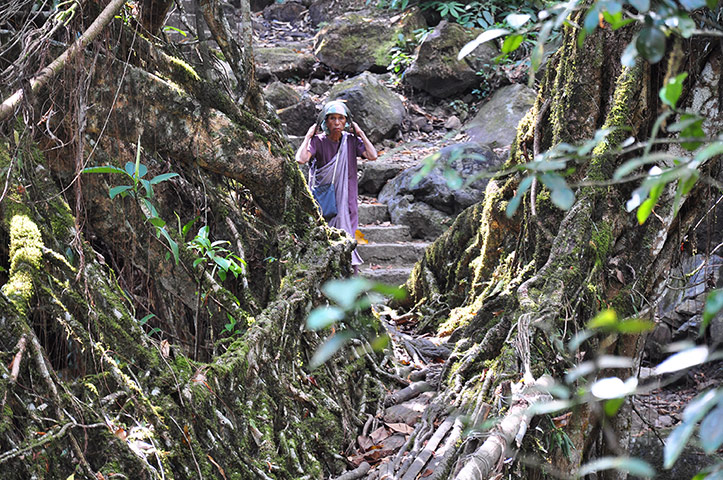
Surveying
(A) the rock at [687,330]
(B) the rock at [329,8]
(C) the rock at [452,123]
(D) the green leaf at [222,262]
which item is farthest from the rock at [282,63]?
(D) the green leaf at [222,262]

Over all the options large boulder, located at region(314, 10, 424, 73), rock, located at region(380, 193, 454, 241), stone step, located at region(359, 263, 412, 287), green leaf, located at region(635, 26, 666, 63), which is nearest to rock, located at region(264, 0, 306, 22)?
large boulder, located at region(314, 10, 424, 73)

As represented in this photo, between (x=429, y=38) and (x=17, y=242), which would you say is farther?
(x=429, y=38)

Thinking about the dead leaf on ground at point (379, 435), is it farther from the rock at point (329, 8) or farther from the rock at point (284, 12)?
the rock at point (284, 12)

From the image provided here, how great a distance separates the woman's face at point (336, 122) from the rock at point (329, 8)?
25.0 ft

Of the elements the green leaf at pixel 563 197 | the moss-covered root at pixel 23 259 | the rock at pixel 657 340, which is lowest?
the rock at pixel 657 340

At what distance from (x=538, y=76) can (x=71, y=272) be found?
332 inches

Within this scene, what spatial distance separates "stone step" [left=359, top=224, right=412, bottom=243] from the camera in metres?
7.28

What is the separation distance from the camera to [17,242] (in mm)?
2162

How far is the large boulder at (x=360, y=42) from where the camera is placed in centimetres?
1038

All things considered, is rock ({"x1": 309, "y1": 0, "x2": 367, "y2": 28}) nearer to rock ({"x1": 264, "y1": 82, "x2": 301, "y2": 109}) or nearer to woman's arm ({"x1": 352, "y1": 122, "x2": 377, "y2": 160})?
rock ({"x1": 264, "y1": 82, "x2": 301, "y2": 109})

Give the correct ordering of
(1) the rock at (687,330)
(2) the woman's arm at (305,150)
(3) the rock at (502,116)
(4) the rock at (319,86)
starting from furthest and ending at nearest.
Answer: (4) the rock at (319,86) < (3) the rock at (502,116) < (1) the rock at (687,330) < (2) the woman's arm at (305,150)

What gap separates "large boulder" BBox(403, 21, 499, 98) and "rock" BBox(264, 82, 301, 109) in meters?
1.87

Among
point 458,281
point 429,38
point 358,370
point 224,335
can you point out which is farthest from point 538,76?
point 224,335

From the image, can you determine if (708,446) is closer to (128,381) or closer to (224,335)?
(128,381)
